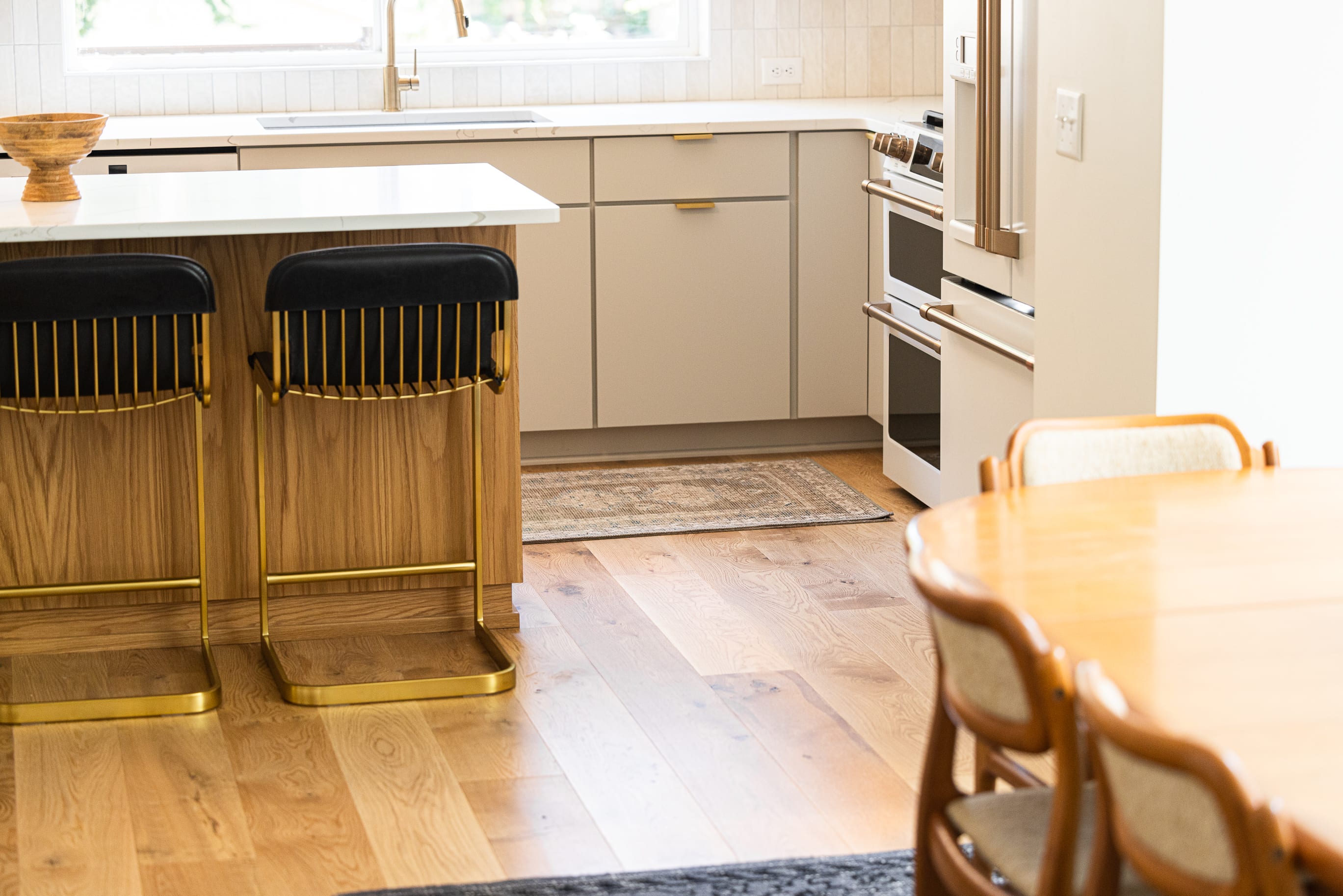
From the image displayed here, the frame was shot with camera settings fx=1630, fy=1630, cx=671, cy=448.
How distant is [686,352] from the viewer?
493 cm

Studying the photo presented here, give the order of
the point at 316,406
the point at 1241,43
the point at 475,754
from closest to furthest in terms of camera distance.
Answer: the point at 1241,43 → the point at 475,754 → the point at 316,406

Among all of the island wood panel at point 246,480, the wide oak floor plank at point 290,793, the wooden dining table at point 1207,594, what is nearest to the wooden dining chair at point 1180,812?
the wooden dining table at point 1207,594

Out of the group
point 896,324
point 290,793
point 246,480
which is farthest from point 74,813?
point 896,324

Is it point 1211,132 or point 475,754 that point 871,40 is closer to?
point 1211,132

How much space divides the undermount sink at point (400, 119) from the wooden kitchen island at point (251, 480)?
1.44 meters

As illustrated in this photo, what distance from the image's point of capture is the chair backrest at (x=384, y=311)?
9.71ft

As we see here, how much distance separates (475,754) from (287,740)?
14.2 inches

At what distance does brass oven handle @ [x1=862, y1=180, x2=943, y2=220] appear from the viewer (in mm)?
4105

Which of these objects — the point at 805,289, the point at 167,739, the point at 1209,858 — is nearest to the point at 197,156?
the point at 805,289

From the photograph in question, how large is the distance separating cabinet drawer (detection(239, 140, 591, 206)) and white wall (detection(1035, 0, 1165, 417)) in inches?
73.5

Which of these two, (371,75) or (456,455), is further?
(371,75)

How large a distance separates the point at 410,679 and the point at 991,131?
169 centimetres

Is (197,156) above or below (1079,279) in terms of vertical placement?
above

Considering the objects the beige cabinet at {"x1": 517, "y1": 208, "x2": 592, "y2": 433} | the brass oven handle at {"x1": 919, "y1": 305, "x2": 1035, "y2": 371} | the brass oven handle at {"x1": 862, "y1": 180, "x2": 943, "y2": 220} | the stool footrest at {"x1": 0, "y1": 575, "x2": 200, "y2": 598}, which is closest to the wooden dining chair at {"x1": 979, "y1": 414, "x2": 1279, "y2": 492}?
the brass oven handle at {"x1": 919, "y1": 305, "x2": 1035, "y2": 371}
